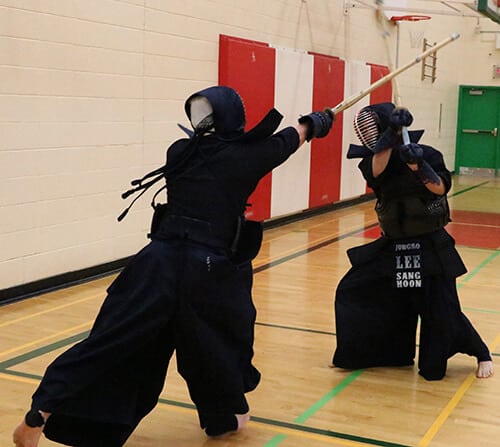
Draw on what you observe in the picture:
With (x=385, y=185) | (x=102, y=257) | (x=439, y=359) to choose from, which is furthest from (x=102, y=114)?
(x=439, y=359)

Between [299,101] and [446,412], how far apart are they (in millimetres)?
6902

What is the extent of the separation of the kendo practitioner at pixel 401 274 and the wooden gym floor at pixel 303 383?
0.15 meters

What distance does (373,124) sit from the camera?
14.4ft

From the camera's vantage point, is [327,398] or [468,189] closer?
[327,398]

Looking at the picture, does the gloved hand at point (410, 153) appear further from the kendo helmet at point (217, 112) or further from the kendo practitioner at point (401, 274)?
the kendo helmet at point (217, 112)

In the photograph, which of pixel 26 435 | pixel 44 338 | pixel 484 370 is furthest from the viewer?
pixel 44 338

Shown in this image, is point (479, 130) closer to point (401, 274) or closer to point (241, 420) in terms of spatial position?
point (401, 274)

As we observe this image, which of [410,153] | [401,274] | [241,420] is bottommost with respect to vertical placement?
[241,420]

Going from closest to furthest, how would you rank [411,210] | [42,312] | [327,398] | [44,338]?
[327,398] < [411,210] < [44,338] < [42,312]

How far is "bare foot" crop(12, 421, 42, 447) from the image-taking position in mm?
3248

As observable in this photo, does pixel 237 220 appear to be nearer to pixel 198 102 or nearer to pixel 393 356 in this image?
pixel 198 102

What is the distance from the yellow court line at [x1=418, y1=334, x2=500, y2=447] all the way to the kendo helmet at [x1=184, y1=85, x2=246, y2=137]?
5.26 feet

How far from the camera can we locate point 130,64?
7383mm

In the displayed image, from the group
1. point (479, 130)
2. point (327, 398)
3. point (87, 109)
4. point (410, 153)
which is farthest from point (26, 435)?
point (479, 130)
